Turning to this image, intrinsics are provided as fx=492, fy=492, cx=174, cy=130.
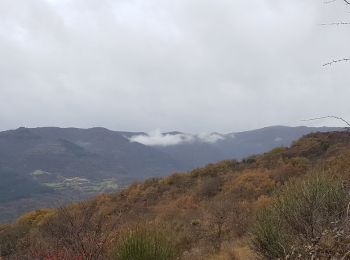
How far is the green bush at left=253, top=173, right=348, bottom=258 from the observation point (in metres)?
9.15

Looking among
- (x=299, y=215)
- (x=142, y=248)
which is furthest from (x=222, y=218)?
(x=142, y=248)

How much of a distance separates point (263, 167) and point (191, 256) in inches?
917

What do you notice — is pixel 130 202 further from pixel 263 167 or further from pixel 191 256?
pixel 191 256

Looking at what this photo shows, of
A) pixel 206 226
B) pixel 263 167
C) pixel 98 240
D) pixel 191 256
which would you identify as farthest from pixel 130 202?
pixel 98 240

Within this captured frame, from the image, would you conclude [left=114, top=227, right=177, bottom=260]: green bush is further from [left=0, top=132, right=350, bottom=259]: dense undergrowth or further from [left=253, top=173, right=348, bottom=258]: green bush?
[left=253, top=173, right=348, bottom=258]: green bush

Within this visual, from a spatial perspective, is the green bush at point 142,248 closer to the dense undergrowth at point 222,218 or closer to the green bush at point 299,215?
the dense undergrowth at point 222,218

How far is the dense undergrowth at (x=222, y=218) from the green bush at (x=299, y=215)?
0.02 meters

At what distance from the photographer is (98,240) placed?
9.74 meters

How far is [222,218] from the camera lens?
21.3m

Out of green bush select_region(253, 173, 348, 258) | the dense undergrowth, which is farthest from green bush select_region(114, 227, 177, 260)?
green bush select_region(253, 173, 348, 258)

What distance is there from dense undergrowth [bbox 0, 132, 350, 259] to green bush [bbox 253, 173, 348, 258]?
20 millimetres

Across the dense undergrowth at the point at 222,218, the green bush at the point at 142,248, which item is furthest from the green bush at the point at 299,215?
the green bush at the point at 142,248

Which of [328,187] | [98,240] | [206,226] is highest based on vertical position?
[328,187]

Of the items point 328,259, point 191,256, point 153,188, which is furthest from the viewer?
point 153,188
